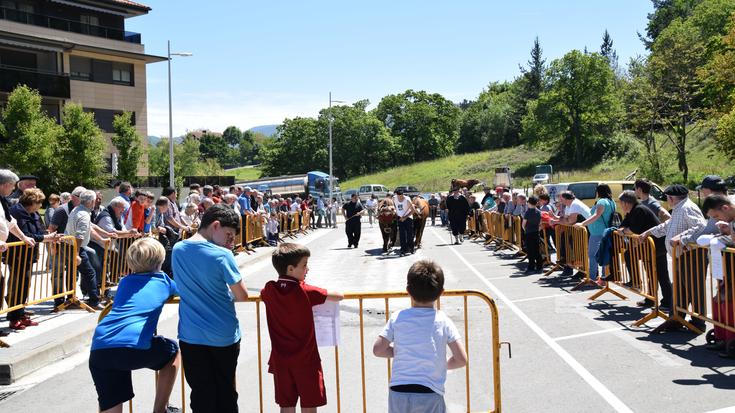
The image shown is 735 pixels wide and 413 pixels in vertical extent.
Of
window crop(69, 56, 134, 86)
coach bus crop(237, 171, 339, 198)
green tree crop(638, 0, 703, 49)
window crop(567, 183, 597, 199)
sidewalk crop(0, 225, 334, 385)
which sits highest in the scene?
green tree crop(638, 0, 703, 49)

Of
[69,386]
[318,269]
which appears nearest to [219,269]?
[69,386]

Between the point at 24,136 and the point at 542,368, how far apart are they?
36.9m

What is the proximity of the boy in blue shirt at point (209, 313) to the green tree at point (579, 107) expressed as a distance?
78.5 meters

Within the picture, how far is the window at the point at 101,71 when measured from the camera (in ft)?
156

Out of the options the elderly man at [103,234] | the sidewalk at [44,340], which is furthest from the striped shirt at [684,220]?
the elderly man at [103,234]

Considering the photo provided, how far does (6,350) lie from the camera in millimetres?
7391

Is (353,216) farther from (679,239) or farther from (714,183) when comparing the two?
(714,183)

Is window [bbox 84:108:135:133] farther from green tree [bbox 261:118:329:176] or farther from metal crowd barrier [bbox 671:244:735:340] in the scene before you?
green tree [bbox 261:118:329:176]

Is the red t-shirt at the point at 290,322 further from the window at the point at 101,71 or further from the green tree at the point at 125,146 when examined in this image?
the window at the point at 101,71

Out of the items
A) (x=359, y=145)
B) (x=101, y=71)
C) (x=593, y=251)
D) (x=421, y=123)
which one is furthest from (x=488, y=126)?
(x=593, y=251)

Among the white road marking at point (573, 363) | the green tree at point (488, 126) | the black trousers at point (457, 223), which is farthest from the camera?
the green tree at point (488, 126)

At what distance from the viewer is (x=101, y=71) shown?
48.9m

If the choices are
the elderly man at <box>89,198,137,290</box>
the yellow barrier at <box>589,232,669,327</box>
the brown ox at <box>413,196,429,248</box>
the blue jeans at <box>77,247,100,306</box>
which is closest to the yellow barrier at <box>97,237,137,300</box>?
the elderly man at <box>89,198,137,290</box>

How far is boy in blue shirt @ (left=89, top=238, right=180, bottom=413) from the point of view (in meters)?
4.46
